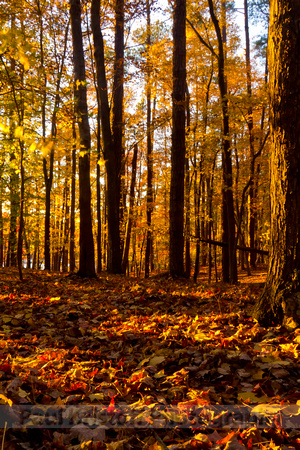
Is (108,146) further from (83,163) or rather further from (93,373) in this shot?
(93,373)

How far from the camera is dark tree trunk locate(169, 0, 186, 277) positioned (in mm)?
7812

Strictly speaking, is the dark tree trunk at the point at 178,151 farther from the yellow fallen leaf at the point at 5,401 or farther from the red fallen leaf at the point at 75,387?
the yellow fallen leaf at the point at 5,401

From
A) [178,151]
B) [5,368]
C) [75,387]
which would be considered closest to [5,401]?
[75,387]

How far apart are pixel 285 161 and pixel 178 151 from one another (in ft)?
15.7

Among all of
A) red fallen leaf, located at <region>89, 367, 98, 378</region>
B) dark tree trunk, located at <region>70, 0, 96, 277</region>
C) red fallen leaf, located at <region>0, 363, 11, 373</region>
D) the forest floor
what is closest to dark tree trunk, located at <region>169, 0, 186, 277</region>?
dark tree trunk, located at <region>70, 0, 96, 277</region>

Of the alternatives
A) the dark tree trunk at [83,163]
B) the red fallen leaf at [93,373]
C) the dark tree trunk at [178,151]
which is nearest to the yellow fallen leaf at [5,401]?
the red fallen leaf at [93,373]

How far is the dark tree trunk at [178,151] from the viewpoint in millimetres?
7812

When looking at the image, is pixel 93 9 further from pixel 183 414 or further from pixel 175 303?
pixel 183 414

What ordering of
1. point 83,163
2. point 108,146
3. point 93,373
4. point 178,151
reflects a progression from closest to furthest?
point 93,373 → point 178,151 → point 83,163 → point 108,146

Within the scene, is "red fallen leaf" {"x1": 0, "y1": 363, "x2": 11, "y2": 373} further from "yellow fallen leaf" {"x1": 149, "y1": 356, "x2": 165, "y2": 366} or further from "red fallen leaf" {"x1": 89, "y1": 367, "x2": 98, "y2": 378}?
"yellow fallen leaf" {"x1": 149, "y1": 356, "x2": 165, "y2": 366}

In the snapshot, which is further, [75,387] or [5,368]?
[5,368]

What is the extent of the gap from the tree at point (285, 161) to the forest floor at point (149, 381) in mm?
360

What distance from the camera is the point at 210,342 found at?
315 cm

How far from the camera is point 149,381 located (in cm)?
251
